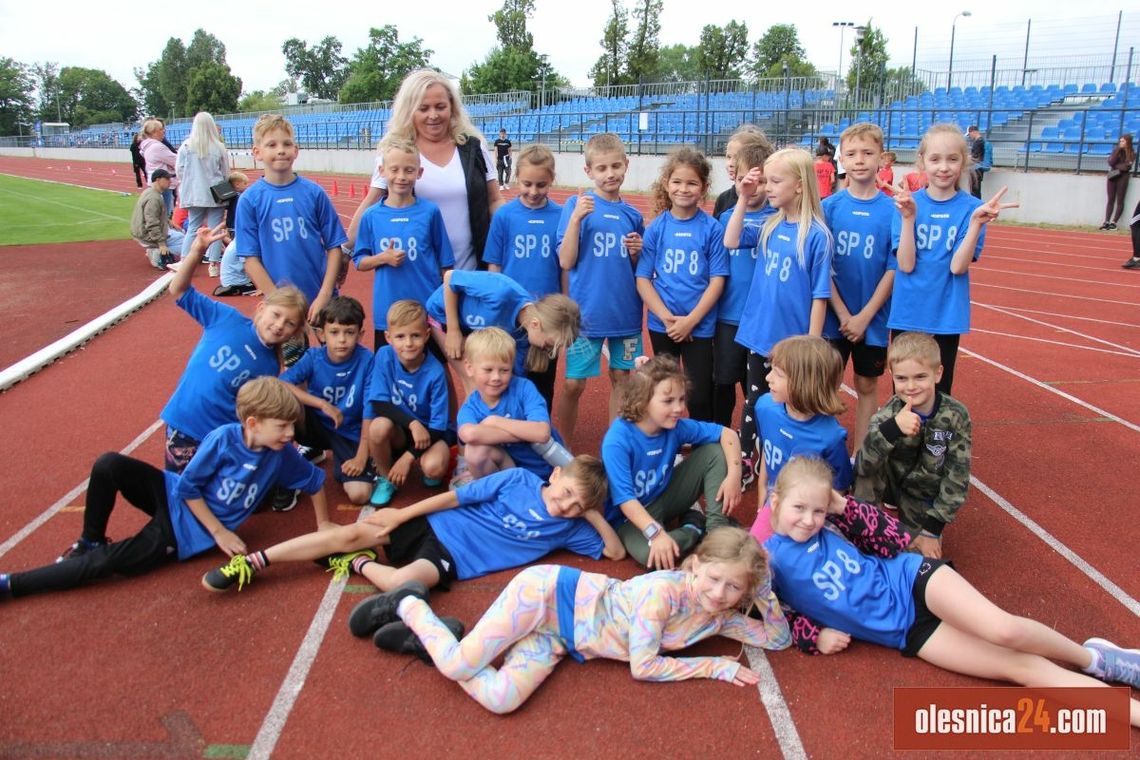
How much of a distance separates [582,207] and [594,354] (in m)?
0.79

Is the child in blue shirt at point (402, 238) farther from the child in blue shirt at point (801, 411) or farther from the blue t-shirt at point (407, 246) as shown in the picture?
the child in blue shirt at point (801, 411)

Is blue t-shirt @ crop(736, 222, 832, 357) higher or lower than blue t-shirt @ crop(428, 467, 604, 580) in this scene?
higher

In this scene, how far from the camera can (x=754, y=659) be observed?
9.89ft

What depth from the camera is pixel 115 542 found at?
346 centimetres

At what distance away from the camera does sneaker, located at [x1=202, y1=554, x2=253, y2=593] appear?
3293 mm

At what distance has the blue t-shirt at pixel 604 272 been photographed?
430cm


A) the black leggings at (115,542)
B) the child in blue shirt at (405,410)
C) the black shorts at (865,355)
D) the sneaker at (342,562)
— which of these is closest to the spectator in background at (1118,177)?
the black shorts at (865,355)

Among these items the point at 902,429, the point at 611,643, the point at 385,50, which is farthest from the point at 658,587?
the point at 385,50

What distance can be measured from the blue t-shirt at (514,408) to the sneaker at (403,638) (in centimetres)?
114

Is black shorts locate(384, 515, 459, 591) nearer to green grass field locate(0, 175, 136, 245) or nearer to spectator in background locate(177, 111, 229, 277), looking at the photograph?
spectator in background locate(177, 111, 229, 277)

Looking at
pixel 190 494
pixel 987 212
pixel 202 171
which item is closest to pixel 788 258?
pixel 987 212

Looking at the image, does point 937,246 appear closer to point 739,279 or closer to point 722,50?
point 739,279

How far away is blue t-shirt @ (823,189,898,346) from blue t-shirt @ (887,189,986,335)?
0.44ft

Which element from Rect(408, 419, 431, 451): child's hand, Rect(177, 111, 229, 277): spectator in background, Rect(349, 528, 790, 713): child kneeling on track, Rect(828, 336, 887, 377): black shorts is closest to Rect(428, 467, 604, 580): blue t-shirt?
Rect(349, 528, 790, 713): child kneeling on track
